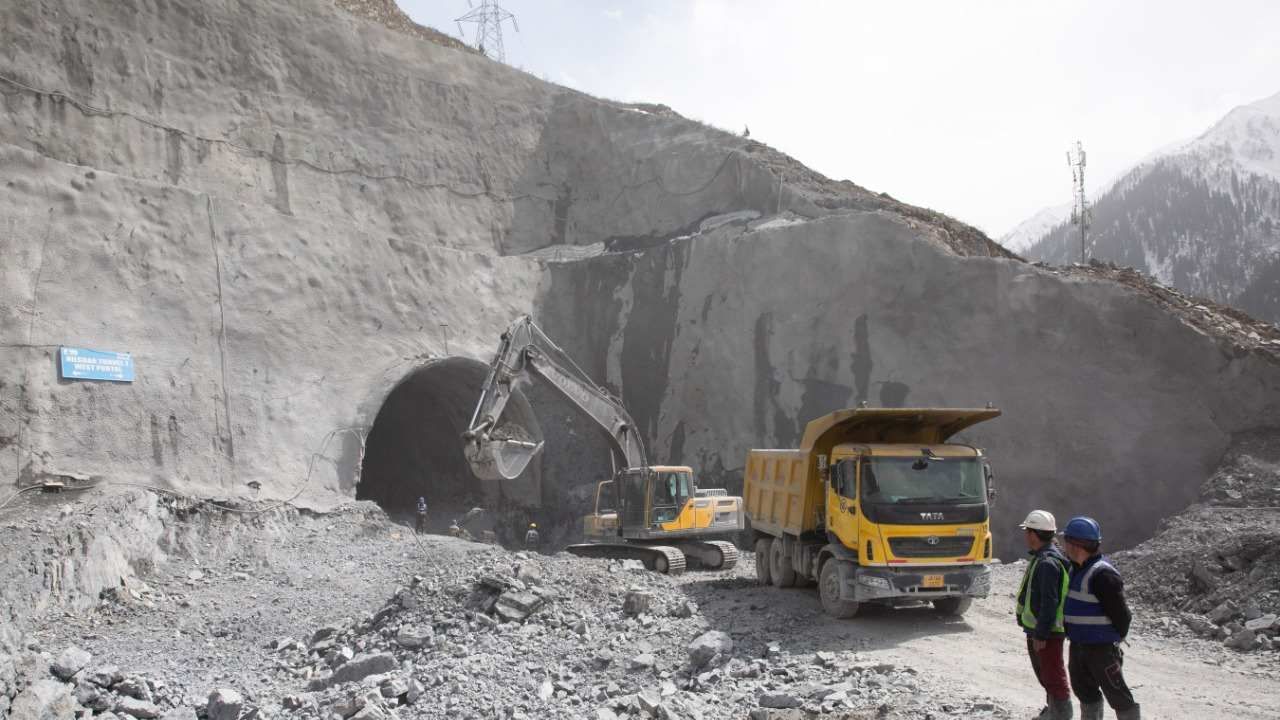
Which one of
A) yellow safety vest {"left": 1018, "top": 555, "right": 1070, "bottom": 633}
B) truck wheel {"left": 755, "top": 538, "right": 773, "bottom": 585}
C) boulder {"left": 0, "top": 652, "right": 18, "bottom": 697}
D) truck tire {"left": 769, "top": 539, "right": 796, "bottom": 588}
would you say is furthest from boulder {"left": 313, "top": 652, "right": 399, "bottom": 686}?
yellow safety vest {"left": 1018, "top": 555, "right": 1070, "bottom": 633}

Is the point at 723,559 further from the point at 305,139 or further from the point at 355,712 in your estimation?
the point at 305,139

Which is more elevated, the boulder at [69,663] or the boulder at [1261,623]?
the boulder at [1261,623]

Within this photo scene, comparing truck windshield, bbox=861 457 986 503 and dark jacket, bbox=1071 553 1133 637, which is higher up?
truck windshield, bbox=861 457 986 503

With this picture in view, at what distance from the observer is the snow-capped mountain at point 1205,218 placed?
46.5 meters

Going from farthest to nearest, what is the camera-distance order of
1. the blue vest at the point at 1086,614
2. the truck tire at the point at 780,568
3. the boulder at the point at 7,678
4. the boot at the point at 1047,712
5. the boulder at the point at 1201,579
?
the truck tire at the point at 780,568, the boulder at the point at 1201,579, the boulder at the point at 7,678, the boot at the point at 1047,712, the blue vest at the point at 1086,614

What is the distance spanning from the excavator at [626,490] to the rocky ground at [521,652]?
7.45 feet

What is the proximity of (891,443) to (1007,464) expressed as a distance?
7736 millimetres

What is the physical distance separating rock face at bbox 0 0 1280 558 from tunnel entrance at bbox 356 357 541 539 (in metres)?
0.10

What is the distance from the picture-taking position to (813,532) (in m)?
12.1

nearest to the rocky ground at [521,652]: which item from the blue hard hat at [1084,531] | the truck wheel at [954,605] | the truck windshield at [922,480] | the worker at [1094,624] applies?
the truck wheel at [954,605]

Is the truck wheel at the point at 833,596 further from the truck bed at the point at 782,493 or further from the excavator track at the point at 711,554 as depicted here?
the excavator track at the point at 711,554

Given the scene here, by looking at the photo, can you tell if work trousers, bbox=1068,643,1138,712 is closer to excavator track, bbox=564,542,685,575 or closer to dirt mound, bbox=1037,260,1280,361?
excavator track, bbox=564,542,685,575

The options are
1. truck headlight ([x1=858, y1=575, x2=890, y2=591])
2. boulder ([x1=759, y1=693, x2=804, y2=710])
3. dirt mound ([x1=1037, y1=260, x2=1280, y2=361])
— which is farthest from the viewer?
dirt mound ([x1=1037, y1=260, x2=1280, y2=361])

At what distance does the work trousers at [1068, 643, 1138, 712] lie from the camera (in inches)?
221
